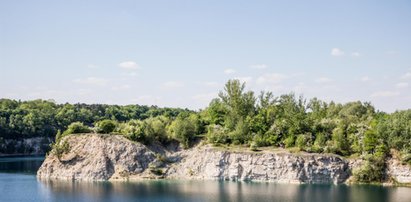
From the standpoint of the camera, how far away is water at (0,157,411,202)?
57719 millimetres

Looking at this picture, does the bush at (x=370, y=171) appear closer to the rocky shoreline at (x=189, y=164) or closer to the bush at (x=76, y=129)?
the rocky shoreline at (x=189, y=164)

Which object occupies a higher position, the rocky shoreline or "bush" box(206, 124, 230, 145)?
"bush" box(206, 124, 230, 145)

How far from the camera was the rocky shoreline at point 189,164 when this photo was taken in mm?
71875

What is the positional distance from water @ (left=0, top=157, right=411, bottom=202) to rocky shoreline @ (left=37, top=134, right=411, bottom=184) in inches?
137

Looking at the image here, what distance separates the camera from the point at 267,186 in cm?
6794

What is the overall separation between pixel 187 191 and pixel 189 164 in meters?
14.8

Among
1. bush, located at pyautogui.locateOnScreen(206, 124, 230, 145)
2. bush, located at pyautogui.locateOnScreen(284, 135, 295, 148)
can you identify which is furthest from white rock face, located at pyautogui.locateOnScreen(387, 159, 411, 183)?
bush, located at pyautogui.locateOnScreen(206, 124, 230, 145)

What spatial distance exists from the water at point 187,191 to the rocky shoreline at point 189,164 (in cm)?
348

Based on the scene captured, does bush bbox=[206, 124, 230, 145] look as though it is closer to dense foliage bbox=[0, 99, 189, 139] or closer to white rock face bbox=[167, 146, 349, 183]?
white rock face bbox=[167, 146, 349, 183]

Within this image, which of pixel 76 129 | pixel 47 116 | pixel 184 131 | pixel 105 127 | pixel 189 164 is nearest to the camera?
pixel 189 164

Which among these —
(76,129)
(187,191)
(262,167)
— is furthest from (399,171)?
(76,129)

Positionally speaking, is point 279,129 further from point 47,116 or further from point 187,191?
point 47,116

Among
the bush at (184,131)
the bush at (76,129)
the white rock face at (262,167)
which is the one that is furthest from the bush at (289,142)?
the bush at (76,129)

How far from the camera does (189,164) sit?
78.0 m
